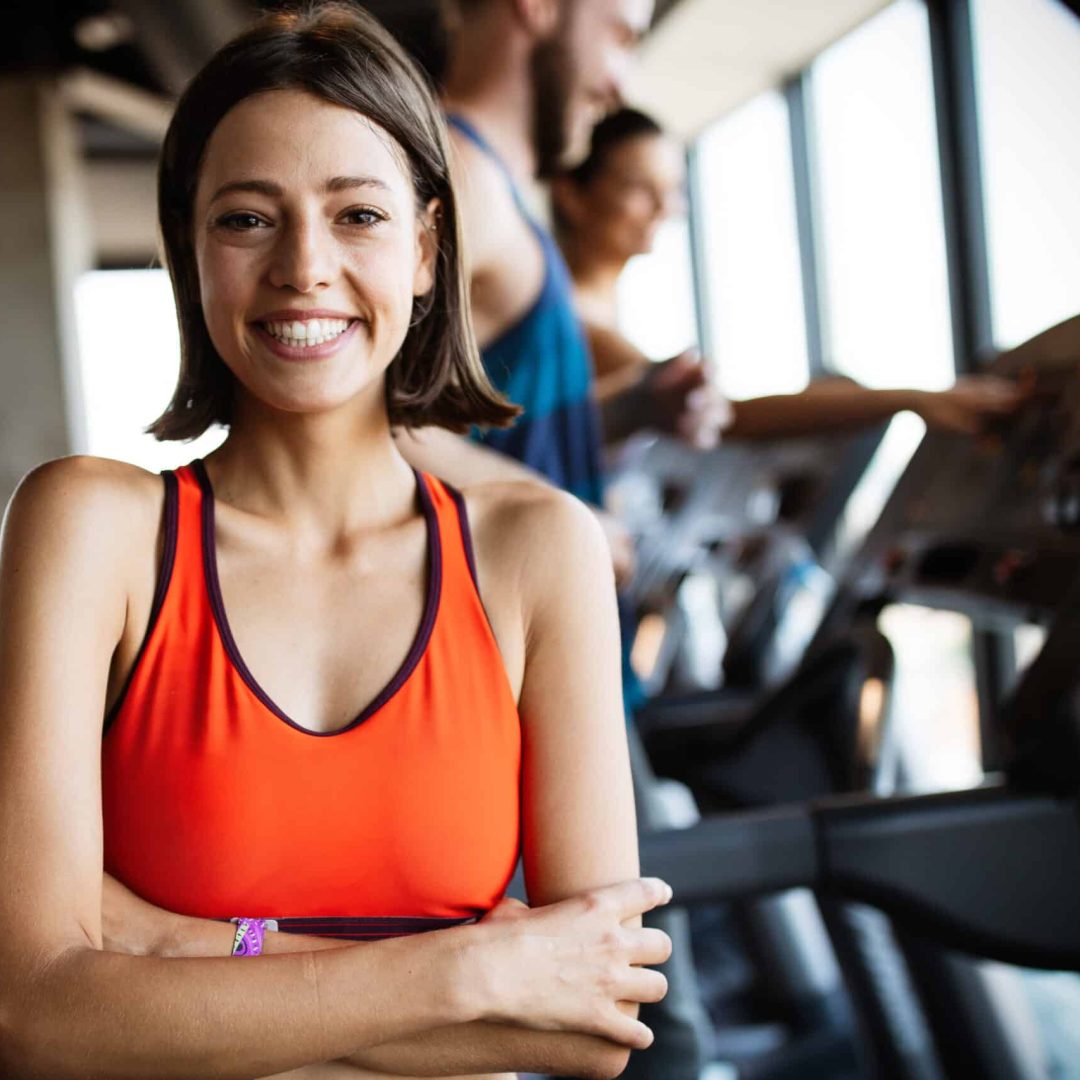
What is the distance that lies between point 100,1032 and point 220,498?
442 mm

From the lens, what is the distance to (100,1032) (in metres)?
0.87

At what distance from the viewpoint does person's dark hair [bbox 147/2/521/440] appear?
3.34ft

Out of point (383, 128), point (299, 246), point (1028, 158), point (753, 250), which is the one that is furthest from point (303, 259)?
point (753, 250)

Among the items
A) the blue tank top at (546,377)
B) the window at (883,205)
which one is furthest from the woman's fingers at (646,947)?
the window at (883,205)

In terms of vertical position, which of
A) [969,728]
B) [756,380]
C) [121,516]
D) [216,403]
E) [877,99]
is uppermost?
[877,99]

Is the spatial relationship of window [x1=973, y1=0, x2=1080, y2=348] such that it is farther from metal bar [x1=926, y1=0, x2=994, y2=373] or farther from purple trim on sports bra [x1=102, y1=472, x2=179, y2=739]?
purple trim on sports bra [x1=102, y1=472, x2=179, y2=739]

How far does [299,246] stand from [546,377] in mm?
687

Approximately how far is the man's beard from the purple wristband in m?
1.23

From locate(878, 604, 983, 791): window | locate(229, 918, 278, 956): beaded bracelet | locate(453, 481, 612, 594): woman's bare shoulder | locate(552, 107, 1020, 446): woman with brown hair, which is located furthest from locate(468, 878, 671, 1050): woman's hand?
locate(878, 604, 983, 791): window

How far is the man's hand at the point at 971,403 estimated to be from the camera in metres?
2.01

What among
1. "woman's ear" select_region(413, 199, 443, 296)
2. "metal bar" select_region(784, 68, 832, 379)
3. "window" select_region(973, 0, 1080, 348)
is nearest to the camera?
"woman's ear" select_region(413, 199, 443, 296)

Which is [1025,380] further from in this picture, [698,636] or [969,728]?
[698,636]

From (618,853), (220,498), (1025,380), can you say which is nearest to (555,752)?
(618,853)

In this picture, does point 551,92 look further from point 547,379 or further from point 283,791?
point 283,791
